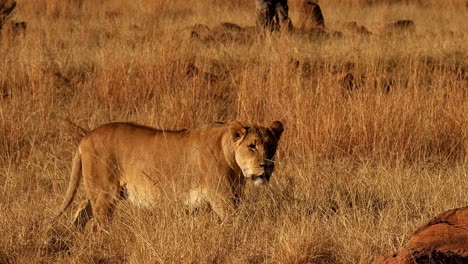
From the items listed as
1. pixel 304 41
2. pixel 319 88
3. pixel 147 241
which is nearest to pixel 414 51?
pixel 304 41

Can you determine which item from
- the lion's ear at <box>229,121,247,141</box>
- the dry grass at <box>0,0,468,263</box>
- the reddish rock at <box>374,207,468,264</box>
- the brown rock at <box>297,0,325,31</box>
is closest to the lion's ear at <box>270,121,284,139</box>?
the lion's ear at <box>229,121,247,141</box>

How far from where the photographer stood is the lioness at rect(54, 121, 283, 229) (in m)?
6.34

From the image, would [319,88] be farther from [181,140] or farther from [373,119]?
[181,140]

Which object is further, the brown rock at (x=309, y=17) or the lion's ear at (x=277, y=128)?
the brown rock at (x=309, y=17)

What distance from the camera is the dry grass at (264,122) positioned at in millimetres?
6062

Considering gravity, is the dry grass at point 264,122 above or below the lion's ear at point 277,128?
below

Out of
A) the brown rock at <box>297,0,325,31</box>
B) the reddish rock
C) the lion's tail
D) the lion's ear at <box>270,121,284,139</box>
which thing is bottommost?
the brown rock at <box>297,0,325,31</box>

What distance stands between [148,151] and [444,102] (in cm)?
405

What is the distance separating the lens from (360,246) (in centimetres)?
601

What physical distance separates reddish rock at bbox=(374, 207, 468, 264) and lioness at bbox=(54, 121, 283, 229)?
1380 mm

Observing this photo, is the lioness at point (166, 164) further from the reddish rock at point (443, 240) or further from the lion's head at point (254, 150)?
the reddish rock at point (443, 240)

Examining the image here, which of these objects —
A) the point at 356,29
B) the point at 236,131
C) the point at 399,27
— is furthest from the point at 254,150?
the point at 399,27

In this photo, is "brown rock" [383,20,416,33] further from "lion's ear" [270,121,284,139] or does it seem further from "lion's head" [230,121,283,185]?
"lion's head" [230,121,283,185]

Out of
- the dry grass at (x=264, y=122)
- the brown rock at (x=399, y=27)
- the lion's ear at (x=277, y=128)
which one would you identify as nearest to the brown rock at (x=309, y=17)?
the brown rock at (x=399, y=27)
